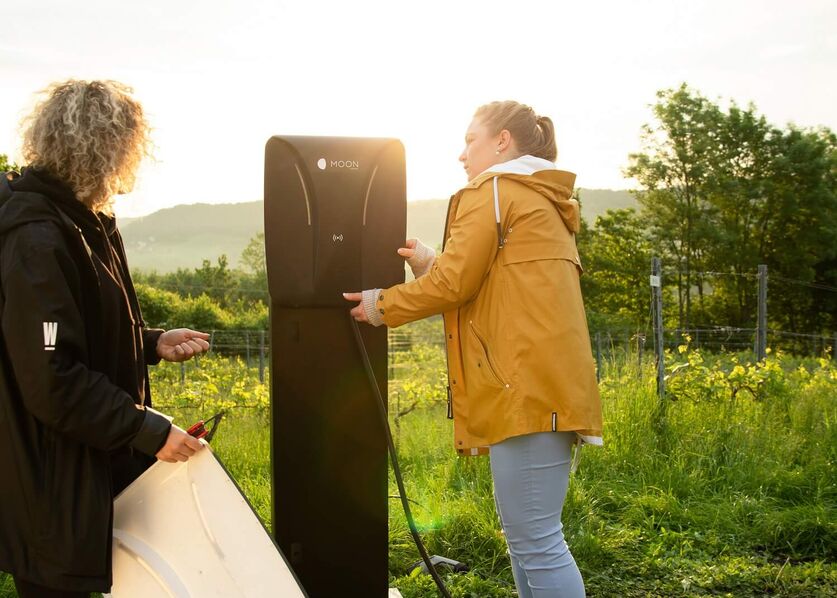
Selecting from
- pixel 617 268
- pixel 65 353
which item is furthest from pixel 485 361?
pixel 617 268

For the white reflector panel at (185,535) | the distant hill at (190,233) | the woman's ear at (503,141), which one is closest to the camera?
the white reflector panel at (185,535)

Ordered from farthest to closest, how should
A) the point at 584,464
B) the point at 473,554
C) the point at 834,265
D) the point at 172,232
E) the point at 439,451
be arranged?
the point at 172,232 → the point at 834,265 → the point at 439,451 → the point at 584,464 → the point at 473,554

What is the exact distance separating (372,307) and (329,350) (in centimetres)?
22

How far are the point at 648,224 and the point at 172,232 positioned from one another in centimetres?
8837

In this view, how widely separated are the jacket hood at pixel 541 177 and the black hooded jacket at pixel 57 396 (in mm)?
939

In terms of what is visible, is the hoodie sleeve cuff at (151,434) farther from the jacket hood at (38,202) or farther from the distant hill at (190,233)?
the distant hill at (190,233)

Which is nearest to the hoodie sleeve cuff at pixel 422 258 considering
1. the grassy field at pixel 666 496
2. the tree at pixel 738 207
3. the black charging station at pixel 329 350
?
the black charging station at pixel 329 350

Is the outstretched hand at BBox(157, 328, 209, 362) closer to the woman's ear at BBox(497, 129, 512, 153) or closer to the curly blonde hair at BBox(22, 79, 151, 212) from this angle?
the curly blonde hair at BBox(22, 79, 151, 212)

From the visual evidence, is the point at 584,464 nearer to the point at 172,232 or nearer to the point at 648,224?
the point at 648,224

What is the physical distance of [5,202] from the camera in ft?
5.08

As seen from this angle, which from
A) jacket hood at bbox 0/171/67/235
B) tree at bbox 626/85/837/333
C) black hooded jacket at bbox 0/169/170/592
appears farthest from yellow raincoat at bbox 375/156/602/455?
tree at bbox 626/85/837/333

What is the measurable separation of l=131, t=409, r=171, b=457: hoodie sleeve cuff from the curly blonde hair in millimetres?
448

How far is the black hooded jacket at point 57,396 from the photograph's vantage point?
1.50 metres

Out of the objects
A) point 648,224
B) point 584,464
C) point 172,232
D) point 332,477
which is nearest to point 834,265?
point 648,224
